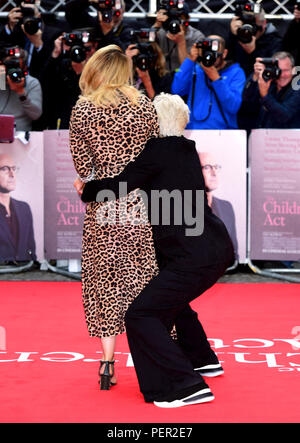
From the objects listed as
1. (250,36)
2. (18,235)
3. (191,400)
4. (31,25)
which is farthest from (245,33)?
(191,400)

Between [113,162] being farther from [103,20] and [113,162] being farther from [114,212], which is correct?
[103,20]

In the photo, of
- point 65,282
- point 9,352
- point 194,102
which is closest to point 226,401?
point 9,352

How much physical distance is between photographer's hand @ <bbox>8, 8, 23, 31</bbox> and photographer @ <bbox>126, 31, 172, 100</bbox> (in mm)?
1341

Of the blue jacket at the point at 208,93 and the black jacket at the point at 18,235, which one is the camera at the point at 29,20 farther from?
the black jacket at the point at 18,235

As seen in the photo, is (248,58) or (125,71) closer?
(125,71)

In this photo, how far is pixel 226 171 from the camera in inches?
287

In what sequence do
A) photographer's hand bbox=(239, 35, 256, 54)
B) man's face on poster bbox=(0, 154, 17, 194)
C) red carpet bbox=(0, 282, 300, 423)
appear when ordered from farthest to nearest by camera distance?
photographer's hand bbox=(239, 35, 256, 54)
man's face on poster bbox=(0, 154, 17, 194)
red carpet bbox=(0, 282, 300, 423)

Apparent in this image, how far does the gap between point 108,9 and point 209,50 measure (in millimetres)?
1132

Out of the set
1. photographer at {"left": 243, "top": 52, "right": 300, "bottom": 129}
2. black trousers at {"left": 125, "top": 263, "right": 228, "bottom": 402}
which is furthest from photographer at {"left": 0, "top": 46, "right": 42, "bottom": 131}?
black trousers at {"left": 125, "top": 263, "right": 228, "bottom": 402}

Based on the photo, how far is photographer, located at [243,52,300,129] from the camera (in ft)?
24.0

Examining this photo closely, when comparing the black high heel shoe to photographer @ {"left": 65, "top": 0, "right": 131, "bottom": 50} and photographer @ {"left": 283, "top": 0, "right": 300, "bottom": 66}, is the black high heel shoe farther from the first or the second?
photographer @ {"left": 283, "top": 0, "right": 300, "bottom": 66}

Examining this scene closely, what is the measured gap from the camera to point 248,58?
7957 mm

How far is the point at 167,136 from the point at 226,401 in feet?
4.01

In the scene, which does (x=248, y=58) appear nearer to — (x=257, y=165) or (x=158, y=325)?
(x=257, y=165)
